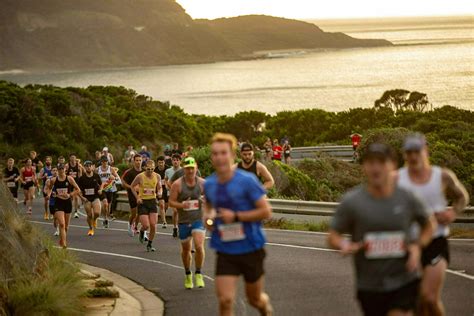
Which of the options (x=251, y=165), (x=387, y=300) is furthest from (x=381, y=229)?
(x=251, y=165)

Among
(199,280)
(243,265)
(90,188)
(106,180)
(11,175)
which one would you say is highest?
(243,265)

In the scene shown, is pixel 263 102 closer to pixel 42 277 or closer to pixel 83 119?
pixel 83 119

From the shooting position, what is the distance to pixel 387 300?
820cm

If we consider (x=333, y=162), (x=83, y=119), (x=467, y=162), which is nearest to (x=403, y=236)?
(x=467, y=162)

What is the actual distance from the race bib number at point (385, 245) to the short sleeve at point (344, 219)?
0.19 metres

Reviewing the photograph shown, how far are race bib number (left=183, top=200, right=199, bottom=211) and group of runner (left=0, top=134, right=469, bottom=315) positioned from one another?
2cm

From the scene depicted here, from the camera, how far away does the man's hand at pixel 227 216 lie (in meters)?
9.91

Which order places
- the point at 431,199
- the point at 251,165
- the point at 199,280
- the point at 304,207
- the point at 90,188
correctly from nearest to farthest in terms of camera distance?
the point at 431,199, the point at 199,280, the point at 251,165, the point at 90,188, the point at 304,207

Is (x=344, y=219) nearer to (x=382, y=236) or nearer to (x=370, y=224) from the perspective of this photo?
(x=370, y=224)

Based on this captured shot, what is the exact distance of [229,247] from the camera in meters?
10.2

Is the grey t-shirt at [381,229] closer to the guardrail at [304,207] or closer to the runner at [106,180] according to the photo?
the guardrail at [304,207]

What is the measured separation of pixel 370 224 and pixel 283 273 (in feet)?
26.9

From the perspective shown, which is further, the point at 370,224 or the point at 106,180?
the point at 106,180

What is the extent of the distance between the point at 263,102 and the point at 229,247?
17342cm
